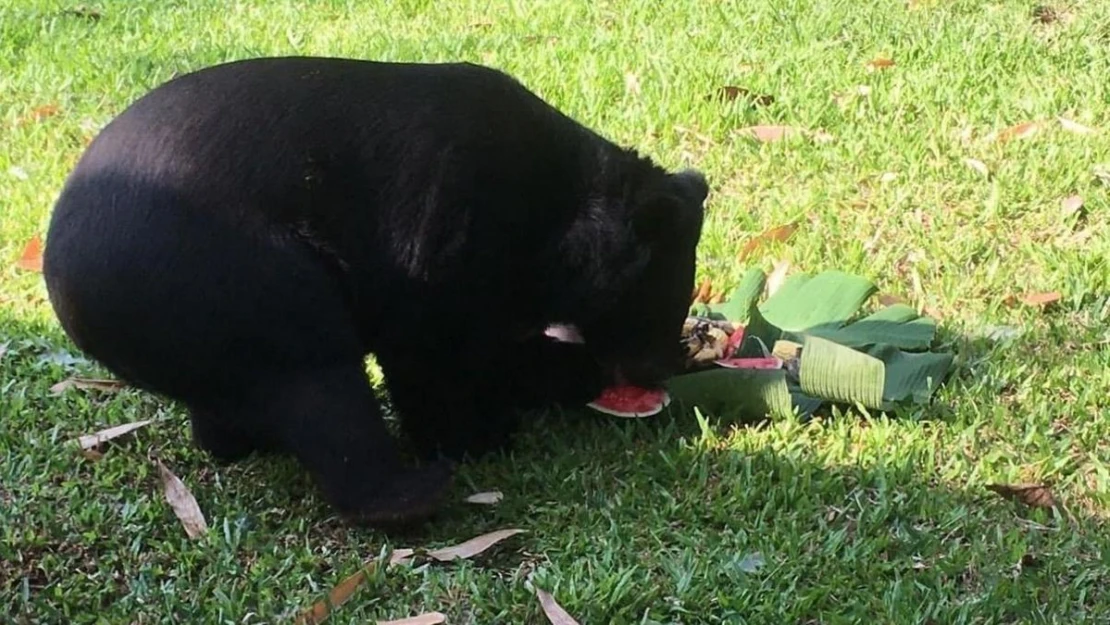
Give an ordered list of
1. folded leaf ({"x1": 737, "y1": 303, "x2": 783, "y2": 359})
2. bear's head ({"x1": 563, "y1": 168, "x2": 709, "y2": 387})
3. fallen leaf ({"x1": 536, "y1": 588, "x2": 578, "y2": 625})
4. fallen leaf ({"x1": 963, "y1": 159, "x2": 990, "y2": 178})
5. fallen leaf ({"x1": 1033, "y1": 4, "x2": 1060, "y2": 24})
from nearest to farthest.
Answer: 1. fallen leaf ({"x1": 536, "y1": 588, "x2": 578, "y2": 625})
2. bear's head ({"x1": 563, "y1": 168, "x2": 709, "y2": 387})
3. folded leaf ({"x1": 737, "y1": 303, "x2": 783, "y2": 359})
4. fallen leaf ({"x1": 963, "y1": 159, "x2": 990, "y2": 178})
5. fallen leaf ({"x1": 1033, "y1": 4, "x2": 1060, "y2": 24})

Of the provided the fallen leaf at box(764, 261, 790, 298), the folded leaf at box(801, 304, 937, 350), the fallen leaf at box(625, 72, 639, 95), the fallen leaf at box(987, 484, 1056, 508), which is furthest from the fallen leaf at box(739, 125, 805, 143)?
the fallen leaf at box(987, 484, 1056, 508)

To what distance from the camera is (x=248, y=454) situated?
3910 millimetres

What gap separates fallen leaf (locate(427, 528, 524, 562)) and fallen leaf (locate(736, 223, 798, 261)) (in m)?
1.89

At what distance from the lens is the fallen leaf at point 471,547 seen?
3.46m

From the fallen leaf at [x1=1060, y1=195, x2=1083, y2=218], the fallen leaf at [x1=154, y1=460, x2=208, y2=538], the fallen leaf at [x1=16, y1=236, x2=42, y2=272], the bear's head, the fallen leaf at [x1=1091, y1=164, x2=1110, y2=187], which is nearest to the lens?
the fallen leaf at [x1=154, y1=460, x2=208, y2=538]

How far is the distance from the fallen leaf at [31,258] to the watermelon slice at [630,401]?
2.24 metres

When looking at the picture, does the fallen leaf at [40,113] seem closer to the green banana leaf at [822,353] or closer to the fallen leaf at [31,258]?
the fallen leaf at [31,258]

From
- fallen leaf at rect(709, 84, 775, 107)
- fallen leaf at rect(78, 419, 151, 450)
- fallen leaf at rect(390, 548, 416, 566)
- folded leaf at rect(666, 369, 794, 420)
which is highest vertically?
fallen leaf at rect(709, 84, 775, 107)

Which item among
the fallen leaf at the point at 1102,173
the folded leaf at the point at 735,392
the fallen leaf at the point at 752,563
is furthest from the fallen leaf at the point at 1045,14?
the fallen leaf at the point at 752,563

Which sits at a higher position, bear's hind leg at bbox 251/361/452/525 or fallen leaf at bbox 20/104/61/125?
fallen leaf at bbox 20/104/61/125

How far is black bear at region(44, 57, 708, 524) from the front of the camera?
3.33 meters

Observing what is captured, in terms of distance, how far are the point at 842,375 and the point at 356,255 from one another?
1.43 m

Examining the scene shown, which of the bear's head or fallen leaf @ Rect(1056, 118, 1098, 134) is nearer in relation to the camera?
the bear's head

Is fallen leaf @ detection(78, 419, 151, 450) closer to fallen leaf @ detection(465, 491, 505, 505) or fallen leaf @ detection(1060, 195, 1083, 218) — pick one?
fallen leaf @ detection(465, 491, 505, 505)
